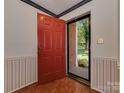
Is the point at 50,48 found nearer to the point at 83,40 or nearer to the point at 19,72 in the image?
the point at 83,40

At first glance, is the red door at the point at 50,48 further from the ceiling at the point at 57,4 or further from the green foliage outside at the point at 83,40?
the green foliage outside at the point at 83,40

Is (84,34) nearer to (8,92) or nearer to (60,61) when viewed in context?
(60,61)

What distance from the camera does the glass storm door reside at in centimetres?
405

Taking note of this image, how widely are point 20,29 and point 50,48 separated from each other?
124 cm

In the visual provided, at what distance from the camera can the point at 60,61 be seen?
15.2 ft

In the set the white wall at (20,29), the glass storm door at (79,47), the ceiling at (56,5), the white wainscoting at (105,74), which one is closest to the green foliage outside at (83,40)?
the glass storm door at (79,47)

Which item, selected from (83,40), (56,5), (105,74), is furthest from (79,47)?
(105,74)

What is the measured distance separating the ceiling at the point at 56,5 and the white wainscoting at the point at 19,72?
1618 mm

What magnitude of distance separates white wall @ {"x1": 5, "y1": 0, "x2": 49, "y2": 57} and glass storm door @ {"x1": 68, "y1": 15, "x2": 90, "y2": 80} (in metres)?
1.50

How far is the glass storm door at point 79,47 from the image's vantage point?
4.05 m

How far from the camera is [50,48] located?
4223mm

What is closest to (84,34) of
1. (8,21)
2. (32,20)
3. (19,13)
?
(32,20)

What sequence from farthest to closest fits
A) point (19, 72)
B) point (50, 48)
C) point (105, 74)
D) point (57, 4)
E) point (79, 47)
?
point (79, 47) < point (50, 48) < point (57, 4) < point (19, 72) < point (105, 74)

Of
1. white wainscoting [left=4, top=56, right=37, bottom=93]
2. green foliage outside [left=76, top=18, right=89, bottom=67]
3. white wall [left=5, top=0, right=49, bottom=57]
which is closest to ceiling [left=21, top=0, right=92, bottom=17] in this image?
white wall [left=5, top=0, right=49, bottom=57]
